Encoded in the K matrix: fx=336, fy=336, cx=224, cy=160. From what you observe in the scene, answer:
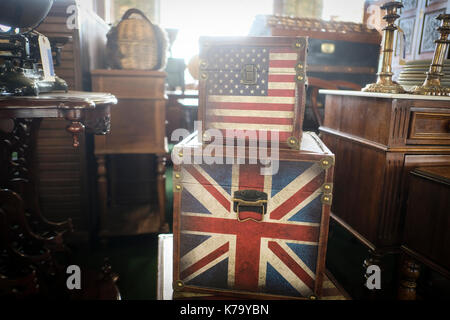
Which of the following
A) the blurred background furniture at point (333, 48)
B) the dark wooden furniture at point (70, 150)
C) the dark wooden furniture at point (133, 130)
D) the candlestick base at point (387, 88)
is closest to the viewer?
the candlestick base at point (387, 88)

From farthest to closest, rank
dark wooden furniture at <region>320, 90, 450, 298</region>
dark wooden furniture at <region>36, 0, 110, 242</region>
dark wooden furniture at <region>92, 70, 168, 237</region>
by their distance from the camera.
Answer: dark wooden furniture at <region>92, 70, 168, 237</region>
dark wooden furniture at <region>36, 0, 110, 242</region>
dark wooden furniture at <region>320, 90, 450, 298</region>

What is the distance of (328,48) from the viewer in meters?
3.44

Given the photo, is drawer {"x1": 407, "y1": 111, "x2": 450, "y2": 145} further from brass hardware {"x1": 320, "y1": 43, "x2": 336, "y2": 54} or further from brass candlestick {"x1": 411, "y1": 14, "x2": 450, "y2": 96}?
brass hardware {"x1": 320, "y1": 43, "x2": 336, "y2": 54}

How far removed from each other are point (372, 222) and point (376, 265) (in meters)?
0.21

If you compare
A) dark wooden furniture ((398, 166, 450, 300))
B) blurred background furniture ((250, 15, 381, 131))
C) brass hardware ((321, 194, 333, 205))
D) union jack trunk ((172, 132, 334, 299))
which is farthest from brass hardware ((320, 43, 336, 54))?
brass hardware ((321, 194, 333, 205))

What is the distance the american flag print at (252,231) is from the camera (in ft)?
4.51

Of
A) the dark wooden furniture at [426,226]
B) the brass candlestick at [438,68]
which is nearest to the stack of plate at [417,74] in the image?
the brass candlestick at [438,68]

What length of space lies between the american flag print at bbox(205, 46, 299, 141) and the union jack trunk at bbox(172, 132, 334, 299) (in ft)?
0.49

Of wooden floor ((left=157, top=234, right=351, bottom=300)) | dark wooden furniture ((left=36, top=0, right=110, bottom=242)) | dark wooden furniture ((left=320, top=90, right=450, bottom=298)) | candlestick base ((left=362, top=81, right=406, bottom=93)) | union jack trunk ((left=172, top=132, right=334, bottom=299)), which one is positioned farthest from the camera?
dark wooden furniture ((left=36, top=0, right=110, bottom=242))

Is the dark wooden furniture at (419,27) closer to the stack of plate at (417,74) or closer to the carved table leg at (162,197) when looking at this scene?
the stack of plate at (417,74)

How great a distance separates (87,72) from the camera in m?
2.35

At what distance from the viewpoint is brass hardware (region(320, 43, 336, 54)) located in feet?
11.2

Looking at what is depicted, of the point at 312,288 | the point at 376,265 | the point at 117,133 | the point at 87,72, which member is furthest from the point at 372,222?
the point at 87,72
